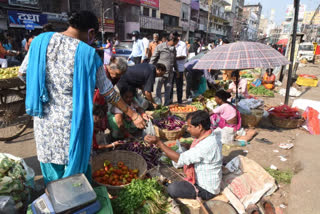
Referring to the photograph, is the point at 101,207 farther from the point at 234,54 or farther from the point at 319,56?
the point at 319,56

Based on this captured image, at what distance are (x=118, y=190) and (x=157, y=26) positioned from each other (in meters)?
31.4

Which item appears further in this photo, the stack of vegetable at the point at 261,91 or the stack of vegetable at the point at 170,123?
the stack of vegetable at the point at 261,91

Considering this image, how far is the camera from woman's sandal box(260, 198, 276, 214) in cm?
276

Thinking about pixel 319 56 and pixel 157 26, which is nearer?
pixel 319 56

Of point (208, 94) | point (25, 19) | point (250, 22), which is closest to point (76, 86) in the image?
point (208, 94)

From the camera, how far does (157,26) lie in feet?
103

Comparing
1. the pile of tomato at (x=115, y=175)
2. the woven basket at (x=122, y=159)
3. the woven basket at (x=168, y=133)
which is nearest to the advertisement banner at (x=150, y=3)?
the woven basket at (x=168, y=133)

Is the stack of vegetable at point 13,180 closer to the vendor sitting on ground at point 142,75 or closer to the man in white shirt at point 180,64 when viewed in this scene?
the vendor sitting on ground at point 142,75

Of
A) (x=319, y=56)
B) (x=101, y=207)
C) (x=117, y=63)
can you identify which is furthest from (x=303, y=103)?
(x=319, y=56)

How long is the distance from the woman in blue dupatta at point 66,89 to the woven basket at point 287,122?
498cm

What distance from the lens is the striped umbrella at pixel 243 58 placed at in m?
3.75

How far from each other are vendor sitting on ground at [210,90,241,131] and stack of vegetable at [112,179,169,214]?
2572 mm

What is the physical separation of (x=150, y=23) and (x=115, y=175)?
29.5 metres

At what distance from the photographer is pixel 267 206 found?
281 cm
